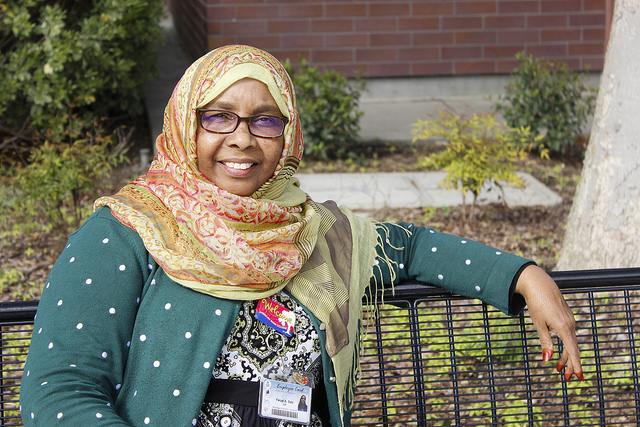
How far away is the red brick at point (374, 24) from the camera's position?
1034 cm

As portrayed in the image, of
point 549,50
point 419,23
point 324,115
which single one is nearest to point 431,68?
point 419,23

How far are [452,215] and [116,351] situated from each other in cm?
442

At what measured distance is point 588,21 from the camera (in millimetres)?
10750

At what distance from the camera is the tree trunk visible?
16.4 ft

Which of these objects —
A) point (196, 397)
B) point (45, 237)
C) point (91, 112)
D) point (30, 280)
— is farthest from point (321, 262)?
point (91, 112)

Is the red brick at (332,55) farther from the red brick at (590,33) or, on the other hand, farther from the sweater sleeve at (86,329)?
the sweater sleeve at (86,329)

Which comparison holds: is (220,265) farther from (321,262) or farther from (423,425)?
(423,425)

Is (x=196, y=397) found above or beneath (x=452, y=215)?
above

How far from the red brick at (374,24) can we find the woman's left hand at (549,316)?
7580 millimetres

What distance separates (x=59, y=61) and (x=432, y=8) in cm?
420

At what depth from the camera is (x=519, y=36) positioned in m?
10.6

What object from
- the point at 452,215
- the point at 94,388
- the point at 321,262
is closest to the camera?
the point at 94,388

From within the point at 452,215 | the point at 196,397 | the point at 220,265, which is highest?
the point at 220,265

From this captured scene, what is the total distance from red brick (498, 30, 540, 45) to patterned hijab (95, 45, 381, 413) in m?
7.95
